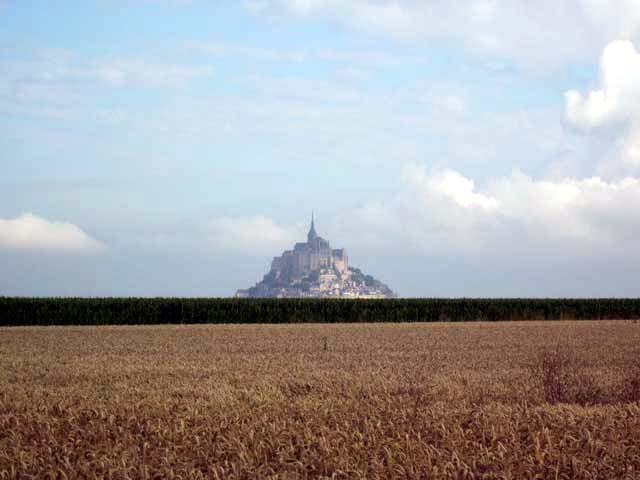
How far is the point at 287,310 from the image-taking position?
5769cm

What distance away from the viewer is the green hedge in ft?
177

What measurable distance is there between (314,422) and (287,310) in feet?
156

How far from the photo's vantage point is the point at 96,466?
8367 mm

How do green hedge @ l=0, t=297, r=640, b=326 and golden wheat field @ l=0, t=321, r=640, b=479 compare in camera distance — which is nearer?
golden wheat field @ l=0, t=321, r=640, b=479

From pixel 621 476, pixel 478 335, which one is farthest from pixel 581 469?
pixel 478 335

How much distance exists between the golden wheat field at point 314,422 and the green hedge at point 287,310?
34.0m

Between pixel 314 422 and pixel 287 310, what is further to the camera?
pixel 287 310

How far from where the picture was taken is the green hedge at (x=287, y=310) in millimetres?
53906

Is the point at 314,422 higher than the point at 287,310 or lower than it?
lower

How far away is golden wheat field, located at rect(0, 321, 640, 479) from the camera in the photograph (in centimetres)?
831

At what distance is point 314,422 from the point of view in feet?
34.1

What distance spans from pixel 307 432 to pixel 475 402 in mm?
4750

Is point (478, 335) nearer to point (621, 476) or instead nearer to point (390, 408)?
point (390, 408)

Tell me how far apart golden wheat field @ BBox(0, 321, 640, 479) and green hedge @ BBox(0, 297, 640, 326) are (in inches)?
1340
